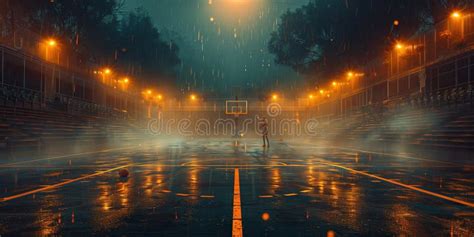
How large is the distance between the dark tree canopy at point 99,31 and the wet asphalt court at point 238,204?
28987 mm

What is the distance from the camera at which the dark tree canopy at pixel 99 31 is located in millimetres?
39806

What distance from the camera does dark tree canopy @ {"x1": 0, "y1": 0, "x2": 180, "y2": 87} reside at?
39.8 meters

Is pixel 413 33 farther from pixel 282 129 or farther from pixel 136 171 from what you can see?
pixel 282 129

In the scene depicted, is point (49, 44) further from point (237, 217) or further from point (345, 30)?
point (237, 217)

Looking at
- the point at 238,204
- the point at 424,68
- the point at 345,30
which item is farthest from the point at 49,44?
the point at 238,204

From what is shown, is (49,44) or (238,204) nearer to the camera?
(238,204)

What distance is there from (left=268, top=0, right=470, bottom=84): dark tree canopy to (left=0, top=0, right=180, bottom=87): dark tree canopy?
19139 mm

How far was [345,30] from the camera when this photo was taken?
49844 millimetres

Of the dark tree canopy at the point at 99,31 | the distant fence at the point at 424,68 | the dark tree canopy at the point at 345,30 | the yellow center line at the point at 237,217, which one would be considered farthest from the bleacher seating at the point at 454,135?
the dark tree canopy at the point at 99,31

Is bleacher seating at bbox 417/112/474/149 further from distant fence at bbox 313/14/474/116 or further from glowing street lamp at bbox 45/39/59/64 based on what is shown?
glowing street lamp at bbox 45/39/59/64

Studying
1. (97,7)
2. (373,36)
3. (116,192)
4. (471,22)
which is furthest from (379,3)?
(116,192)

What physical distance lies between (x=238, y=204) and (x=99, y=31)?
5043cm

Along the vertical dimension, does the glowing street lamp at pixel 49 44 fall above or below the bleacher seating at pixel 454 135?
above

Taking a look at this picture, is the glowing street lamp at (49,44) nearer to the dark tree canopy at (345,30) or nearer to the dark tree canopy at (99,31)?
the dark tree canopy at (99,31)
